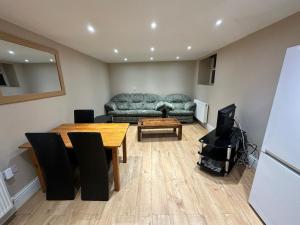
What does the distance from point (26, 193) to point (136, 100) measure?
4022mm

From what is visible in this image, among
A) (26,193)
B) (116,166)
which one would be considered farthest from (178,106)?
(26,193)

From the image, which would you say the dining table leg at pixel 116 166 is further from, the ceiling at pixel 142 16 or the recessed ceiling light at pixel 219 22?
the recessed ceiling light at pixel 219 22

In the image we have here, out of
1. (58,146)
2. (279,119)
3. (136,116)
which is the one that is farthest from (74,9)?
(136,116)

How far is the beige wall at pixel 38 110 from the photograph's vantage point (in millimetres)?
1578

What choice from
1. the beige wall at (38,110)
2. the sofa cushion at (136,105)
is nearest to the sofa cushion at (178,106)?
the sofa cushion at (136,105)

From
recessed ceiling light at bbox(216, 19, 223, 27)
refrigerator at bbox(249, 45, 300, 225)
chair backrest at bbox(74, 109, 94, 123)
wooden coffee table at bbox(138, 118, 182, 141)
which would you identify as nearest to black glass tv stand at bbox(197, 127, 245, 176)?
refrigerator at bbox(249, 45, 300, 225)

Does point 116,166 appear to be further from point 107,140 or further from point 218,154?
point 218,154

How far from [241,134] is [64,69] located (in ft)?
11.6

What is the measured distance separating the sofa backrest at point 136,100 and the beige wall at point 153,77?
32cm

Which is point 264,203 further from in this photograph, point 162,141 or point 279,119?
point 162,141

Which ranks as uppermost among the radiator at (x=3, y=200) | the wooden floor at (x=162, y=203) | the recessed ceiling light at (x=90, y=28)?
the recessed ceiling light at (x=90, y=28)

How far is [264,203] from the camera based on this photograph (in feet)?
4.67

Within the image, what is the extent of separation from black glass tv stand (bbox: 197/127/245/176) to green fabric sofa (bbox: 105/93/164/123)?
248cm

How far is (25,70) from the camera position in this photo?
6.20 feet
